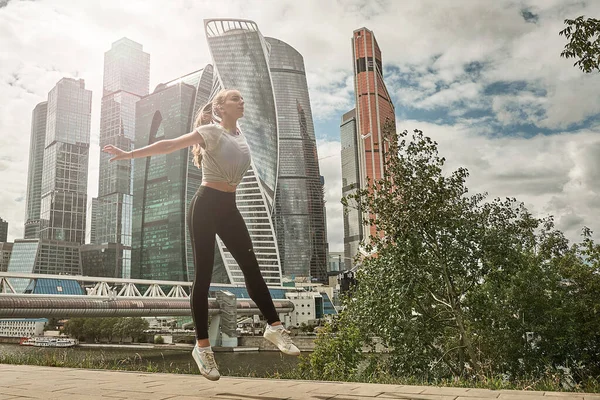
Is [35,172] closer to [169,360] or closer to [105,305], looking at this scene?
[169,360]

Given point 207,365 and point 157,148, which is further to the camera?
point 157,148

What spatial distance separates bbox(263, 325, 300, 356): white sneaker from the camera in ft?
21.5

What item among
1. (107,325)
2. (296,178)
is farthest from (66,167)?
(107,325)

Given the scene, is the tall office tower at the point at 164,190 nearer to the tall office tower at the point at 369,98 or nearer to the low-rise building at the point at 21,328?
the low-rise building at the point at 21,328

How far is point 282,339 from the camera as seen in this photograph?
6.60 meters

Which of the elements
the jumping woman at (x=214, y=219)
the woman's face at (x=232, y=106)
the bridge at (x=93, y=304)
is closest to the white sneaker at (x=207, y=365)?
the jumping woman at (x=214, y=219)

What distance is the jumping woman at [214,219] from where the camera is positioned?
21.1 feet

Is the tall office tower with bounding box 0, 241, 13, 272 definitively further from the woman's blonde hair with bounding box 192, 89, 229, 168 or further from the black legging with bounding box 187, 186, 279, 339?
the black legging with bounding box 187, 186, 279, 339

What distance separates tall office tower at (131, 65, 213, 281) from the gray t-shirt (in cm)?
8450

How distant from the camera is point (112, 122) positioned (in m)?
141

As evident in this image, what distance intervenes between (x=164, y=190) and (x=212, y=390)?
97.6 metres

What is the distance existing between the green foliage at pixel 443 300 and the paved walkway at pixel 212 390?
601 centimetres

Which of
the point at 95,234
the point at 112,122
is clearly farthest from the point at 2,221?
the point at 112,122

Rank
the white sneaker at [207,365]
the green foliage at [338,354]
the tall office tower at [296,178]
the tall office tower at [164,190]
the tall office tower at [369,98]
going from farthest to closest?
1. the tall office tower at [296,178]
2. the tall office tower at [369,98]
3. the tall office tower at [164,190]
4. the green foliage at [338,354]
5. the white sneaker at [207,365]
